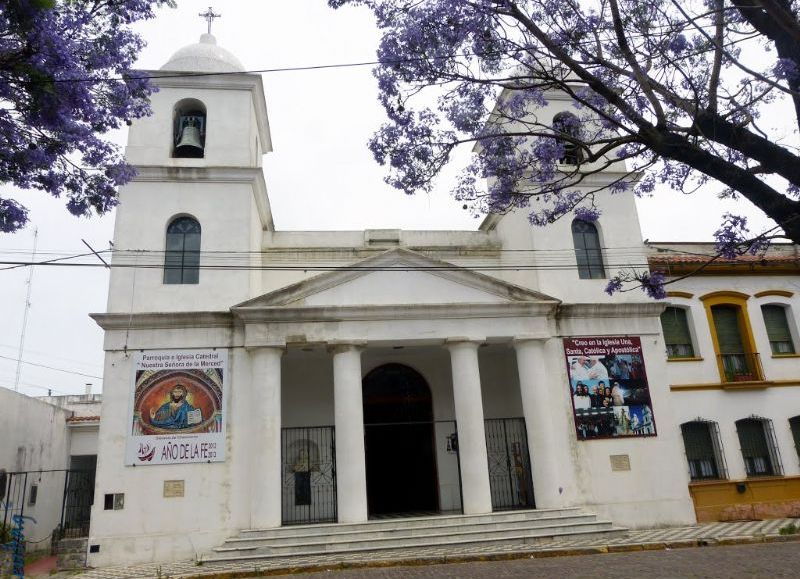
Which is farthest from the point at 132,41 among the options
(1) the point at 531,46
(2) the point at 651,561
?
(2) the point at 651,561

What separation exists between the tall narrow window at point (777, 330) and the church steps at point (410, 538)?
7.84 meters

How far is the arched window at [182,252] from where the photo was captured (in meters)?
14.9

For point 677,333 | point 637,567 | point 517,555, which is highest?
point 677,333

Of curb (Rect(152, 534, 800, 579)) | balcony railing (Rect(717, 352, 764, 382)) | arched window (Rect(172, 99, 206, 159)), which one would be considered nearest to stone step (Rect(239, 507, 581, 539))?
curb (Rect(152, 534, 800, 579))

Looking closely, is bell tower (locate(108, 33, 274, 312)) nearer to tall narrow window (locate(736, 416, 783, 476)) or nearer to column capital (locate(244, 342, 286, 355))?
column capital (locate(244, 342, 286, 355))

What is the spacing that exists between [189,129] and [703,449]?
15127mm

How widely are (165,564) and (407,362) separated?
734 centimetres

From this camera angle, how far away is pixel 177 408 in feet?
45.1

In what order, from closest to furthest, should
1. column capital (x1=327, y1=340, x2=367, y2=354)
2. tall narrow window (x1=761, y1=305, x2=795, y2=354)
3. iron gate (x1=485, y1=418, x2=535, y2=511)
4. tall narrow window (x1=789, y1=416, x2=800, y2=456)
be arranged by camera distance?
column capital (x1=327, y1=340, x2=367, y2=354) → iron gate (x1=485, y1=418, x2=535, y2=511) → tall narrow window (x1=789, y1=416, x2=800, y2=456) → tall narrow window (x1=761, y1=305, x2=795, y2=354)

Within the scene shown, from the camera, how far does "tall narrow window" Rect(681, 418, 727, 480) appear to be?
16.0 m

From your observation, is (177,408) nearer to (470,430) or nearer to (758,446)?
(470,430)

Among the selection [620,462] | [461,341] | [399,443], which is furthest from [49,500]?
[620,462]

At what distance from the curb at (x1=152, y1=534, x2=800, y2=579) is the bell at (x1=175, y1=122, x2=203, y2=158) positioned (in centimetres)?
994

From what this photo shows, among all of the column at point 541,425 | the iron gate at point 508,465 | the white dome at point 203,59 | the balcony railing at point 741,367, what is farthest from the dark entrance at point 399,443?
the white dome at point 203,59
